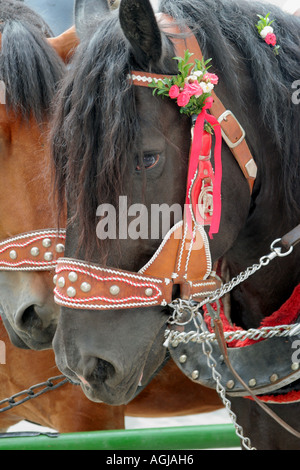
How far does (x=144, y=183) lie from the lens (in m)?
1.29

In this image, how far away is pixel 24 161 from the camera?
74.8 inches

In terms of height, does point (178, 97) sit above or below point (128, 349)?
above

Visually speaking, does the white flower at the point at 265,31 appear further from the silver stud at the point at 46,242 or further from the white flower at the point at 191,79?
the silver stud at the point at 46,242

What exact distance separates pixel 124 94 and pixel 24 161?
691mm

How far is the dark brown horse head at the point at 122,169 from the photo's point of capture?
1.29 m

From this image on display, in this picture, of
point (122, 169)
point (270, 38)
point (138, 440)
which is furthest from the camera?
point (138, 440)

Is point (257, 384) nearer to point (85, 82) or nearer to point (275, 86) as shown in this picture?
point (275, 86)

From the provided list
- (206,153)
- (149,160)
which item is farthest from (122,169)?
(206,153)

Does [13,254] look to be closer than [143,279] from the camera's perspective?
No

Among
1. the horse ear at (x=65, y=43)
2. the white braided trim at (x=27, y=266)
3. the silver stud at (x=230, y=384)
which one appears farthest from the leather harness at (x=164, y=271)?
the horse ear at (x=65, y=43)

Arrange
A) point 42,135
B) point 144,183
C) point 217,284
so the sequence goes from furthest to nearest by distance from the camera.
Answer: point 42,135 → point 217,284 → point 144,183

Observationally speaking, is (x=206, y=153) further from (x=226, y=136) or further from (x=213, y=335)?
(x=213, y=335)

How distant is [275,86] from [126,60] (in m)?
0.38
